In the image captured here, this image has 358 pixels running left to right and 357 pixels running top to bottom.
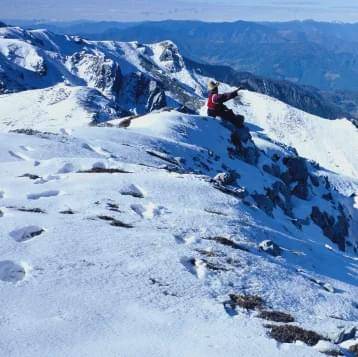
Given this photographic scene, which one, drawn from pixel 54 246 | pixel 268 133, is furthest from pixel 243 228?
pixel 268 133

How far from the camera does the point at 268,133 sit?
196 m

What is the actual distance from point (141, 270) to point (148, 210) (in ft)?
25.5

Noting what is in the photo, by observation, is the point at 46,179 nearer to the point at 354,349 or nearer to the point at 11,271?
the point at 11,271

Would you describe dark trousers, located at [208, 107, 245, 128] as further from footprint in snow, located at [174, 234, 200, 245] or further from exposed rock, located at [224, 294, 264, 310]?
exposed rock, located at [224, 294, 264, 310]

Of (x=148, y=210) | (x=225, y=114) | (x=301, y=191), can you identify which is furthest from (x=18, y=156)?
(x=301, y=191)

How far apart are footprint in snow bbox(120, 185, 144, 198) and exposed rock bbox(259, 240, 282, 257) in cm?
712

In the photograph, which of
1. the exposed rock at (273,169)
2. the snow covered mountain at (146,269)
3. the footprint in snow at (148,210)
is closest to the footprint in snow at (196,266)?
the snow covered mountain at (146,269)

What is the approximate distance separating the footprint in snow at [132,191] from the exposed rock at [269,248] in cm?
712

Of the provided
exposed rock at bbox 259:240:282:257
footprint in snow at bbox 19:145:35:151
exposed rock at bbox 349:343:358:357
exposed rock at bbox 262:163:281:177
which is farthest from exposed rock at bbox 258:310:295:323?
exposed rock at bbox 262:163:281:177

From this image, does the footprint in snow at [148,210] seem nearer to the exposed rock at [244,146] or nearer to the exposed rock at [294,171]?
the exposed rock at [244,146]

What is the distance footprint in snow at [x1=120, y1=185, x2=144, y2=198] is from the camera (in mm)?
27719

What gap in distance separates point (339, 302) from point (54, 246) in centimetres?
1033

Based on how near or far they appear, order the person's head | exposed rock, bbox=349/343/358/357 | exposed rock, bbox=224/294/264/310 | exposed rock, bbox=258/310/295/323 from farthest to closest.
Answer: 1. the person's head
2. exposed rock, bbox=224/294/264/310
3. exposed rock, bbox=258/310/295/323
4. exposed rock, bbox=349/343/358/357

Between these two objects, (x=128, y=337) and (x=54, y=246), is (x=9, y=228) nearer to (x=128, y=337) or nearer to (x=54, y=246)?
(x=54, y=246)
